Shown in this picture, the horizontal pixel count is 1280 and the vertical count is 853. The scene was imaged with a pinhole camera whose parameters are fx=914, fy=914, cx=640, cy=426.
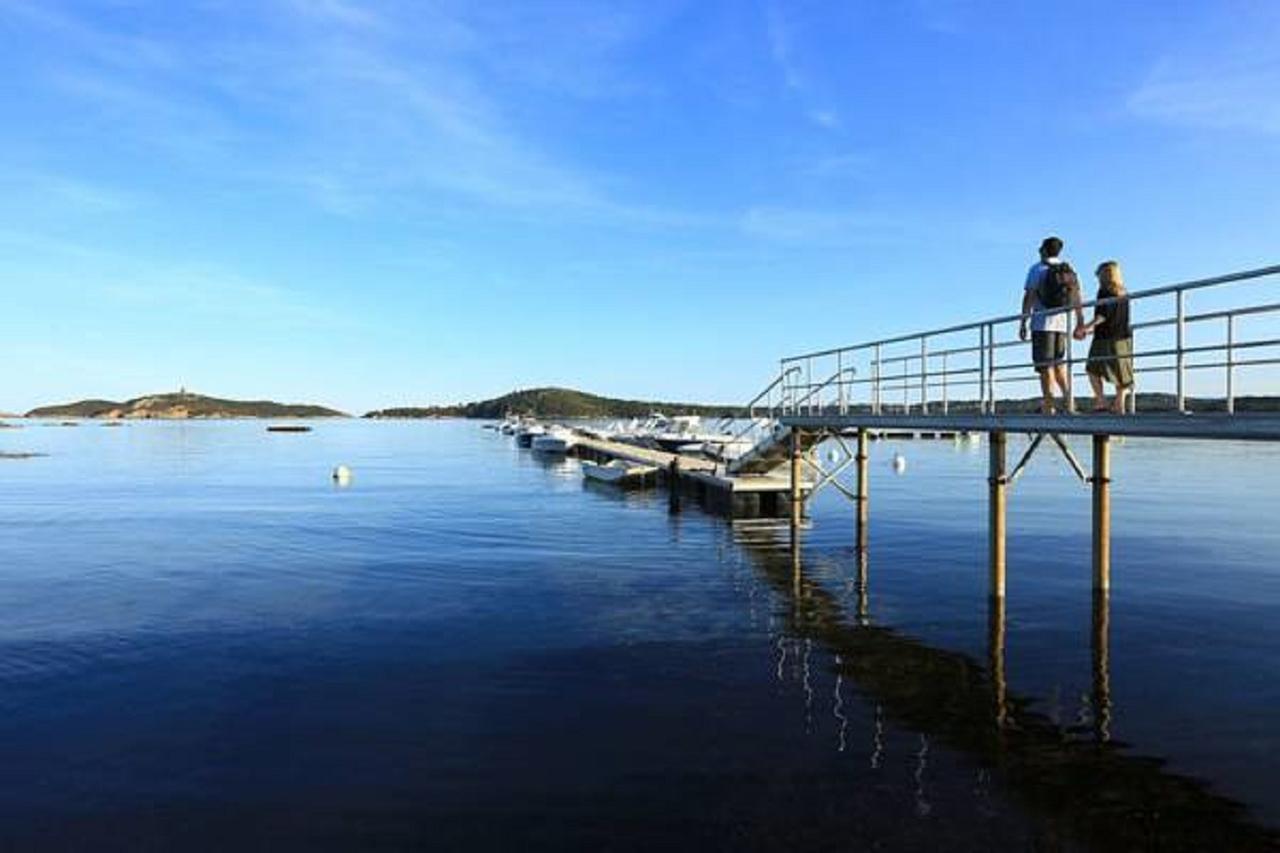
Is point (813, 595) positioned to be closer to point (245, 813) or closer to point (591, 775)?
point (591, 775)

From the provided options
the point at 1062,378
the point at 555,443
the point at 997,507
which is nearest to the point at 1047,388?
the point at 1062,378

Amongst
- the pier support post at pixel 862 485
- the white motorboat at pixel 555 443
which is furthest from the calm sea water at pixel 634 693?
the white motorboat at pixel 555 443

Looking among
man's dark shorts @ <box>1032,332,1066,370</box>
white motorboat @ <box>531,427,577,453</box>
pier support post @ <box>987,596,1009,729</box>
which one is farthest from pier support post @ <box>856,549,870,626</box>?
white motorboat @ <box>531,427,577,453</box>

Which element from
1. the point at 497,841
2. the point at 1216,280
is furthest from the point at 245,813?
the point at 1216,280

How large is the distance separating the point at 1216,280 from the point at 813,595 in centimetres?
1143

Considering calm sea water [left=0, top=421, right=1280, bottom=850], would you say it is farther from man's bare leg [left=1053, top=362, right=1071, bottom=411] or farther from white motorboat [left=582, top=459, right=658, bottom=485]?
white motorboat [left=582, top=459, right=658, bottom=485]

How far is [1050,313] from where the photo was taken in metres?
14.1

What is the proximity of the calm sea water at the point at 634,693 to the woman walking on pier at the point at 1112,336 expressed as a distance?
4365 mm

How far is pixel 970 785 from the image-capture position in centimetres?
959

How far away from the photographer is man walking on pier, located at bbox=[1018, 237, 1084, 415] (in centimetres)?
1438

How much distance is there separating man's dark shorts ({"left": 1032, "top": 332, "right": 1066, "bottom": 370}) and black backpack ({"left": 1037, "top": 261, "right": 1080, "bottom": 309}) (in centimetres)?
46

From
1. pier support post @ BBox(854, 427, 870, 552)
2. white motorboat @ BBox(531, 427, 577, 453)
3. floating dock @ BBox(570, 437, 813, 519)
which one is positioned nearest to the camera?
pier support post @ BBox(854, 427, 870, 552)

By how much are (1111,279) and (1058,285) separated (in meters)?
1.25

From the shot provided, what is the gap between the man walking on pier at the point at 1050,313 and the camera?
1438cm
